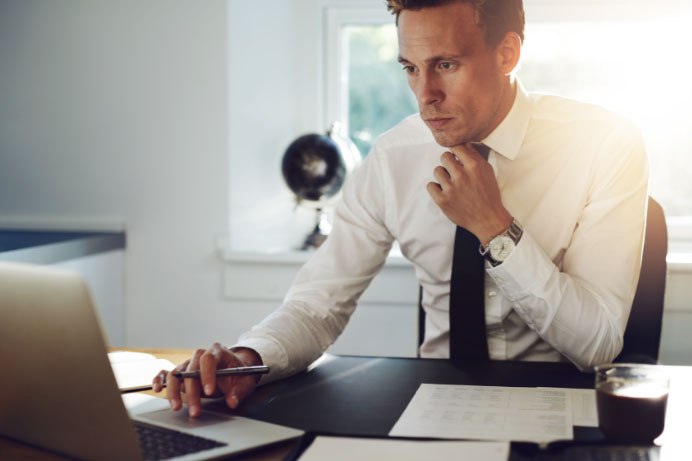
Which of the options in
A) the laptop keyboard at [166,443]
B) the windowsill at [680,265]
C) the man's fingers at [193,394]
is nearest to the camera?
the laptop keyboard at [166,443]

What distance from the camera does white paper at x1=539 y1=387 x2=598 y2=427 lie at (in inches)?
37.0

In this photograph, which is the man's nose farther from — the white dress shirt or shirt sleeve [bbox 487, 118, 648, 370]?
shirt sleeve [bbox 487, 118, 648, 370]

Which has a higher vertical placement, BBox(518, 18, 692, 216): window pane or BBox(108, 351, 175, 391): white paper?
BBox(518, 18, 692, 216): window pane

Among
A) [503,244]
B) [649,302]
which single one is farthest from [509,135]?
[649,302]

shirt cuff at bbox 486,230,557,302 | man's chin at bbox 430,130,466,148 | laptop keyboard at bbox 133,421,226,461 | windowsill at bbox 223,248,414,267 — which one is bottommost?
windowsill at bbox 223,248,414,267

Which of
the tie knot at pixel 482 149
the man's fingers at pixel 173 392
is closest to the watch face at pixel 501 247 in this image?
the tie knot at pixel 482 149

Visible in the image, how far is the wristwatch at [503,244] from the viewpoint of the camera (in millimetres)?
1303

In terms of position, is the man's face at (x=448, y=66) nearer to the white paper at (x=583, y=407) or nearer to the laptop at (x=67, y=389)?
the white paper at (x=583, y=407)

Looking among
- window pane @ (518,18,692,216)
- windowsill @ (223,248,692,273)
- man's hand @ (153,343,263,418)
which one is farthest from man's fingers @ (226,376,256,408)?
window pane @ (518,18,692,216)

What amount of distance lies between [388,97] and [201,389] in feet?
6.74

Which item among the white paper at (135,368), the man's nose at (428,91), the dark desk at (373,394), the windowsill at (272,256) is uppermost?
the man's nose at (428,91)

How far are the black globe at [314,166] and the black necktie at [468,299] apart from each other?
4.27ft

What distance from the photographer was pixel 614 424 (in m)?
0.87

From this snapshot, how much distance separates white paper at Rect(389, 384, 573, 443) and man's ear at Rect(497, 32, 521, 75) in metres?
0.68
